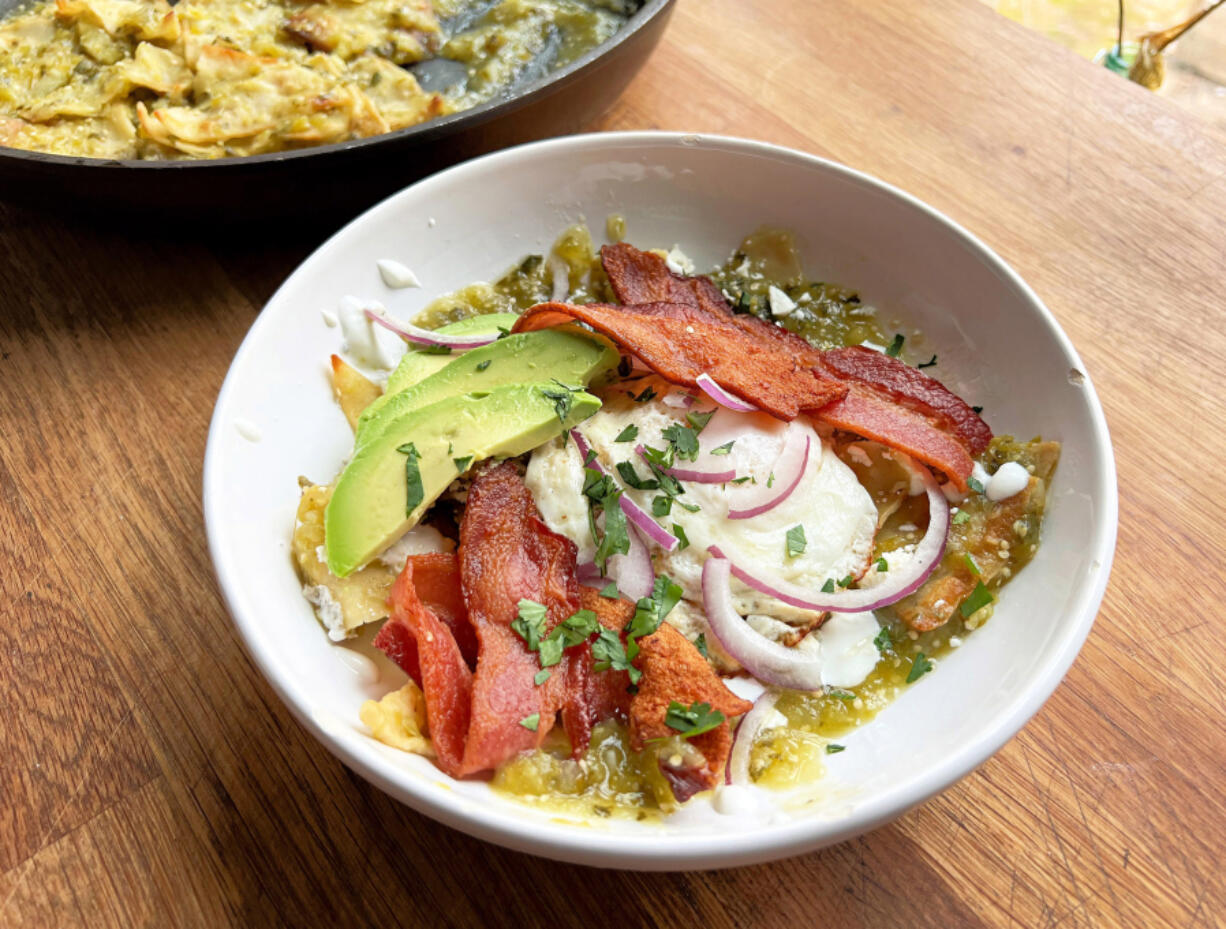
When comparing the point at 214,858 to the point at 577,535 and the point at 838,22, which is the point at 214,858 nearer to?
the point at 577,535

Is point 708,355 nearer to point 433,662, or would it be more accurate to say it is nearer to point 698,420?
point 698,420

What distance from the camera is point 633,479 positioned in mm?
1457

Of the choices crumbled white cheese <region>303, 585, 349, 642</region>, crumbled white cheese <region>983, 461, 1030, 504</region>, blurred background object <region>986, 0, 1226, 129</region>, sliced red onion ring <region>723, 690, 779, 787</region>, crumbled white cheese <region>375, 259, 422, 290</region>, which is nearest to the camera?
sliced red onion ring <region>723, 690, 779, 787</region>

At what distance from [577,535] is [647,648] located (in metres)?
0.22

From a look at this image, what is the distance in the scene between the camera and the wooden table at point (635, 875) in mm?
1320

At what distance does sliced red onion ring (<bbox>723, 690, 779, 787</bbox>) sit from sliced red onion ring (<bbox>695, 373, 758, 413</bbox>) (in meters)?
0.45

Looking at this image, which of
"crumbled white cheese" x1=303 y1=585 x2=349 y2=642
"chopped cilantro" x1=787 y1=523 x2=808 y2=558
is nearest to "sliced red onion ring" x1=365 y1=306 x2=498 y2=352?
"crumbled white cheese" x1=303 y1=585 x2=349 y2=642

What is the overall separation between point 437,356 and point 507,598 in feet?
1.70

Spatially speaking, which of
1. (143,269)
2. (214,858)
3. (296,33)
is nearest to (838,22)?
(296,33)

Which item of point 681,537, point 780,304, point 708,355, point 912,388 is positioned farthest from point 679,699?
point 780,304

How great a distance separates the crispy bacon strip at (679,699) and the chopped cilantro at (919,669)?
0.28 meters

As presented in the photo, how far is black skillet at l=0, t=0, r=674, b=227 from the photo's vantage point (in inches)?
67.1

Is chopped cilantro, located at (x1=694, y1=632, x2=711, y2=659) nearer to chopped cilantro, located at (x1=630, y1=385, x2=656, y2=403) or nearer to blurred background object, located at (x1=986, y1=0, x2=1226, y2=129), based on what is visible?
chopped cilantro, located at (x1=630, y1=385, x2=656, y2=403)

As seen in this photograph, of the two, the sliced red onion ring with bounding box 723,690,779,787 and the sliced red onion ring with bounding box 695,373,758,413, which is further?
the sliced red onion ring with bounding box 695,373,758,413
